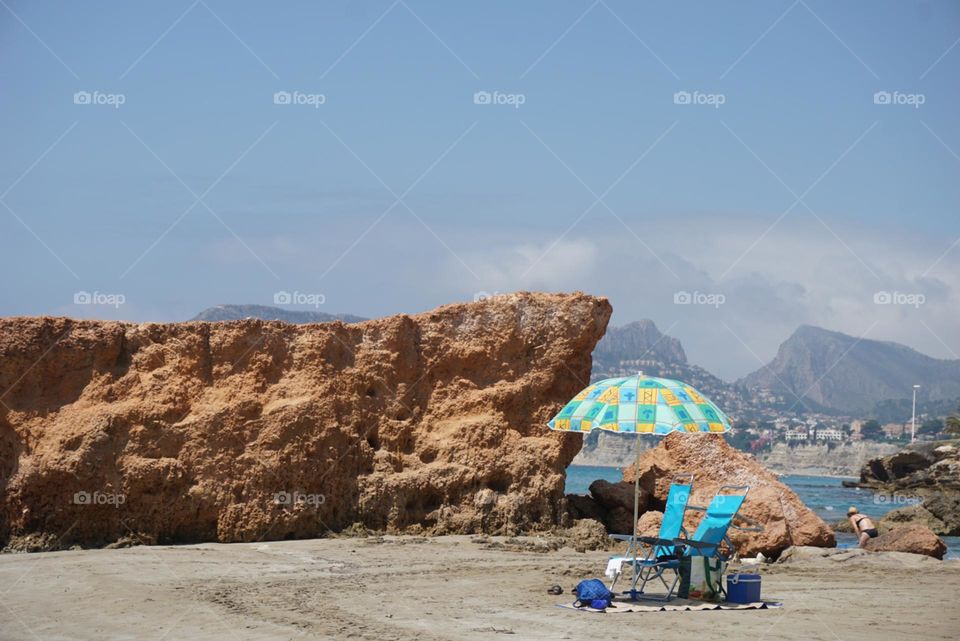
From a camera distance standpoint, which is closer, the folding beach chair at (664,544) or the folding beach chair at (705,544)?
the folding beach chair at (705,544)

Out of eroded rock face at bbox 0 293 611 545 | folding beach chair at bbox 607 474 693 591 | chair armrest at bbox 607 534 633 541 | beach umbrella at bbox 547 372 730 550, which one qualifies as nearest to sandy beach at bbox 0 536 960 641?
folding beach chair at bbox 607 474 693 591

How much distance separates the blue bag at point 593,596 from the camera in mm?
10898

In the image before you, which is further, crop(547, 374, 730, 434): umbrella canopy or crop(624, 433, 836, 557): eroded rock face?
crop(624, 433, 836, 557): eroded rock face

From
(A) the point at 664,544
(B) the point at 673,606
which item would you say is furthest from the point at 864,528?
(B) the point at 673,606

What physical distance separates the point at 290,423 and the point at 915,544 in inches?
378

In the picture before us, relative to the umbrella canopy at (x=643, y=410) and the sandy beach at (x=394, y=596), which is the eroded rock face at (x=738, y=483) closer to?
the sandy beach at (x=394, y=596)

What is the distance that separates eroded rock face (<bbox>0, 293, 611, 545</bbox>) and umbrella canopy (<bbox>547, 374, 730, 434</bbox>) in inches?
206

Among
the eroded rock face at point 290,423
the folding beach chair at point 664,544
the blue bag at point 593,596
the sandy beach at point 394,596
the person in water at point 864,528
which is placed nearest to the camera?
the sandy beach at point 394,596

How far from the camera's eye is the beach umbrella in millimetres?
11500

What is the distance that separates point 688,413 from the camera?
38.1 feet

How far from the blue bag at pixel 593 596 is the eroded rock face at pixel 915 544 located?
24.9 feet

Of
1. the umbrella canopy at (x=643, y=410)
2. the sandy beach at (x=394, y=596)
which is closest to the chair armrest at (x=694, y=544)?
the sandy beach at (x=394, y=596)

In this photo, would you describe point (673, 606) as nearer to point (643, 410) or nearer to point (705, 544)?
point (705, 544)

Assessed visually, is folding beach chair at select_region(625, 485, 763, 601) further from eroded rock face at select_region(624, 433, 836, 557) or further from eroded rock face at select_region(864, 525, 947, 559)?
eroded rock face at select_region(864, 525, 947, 559)
